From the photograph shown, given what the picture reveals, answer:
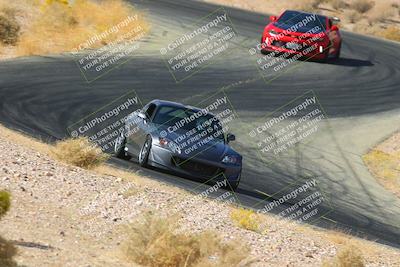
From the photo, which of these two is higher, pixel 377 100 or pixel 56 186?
A: pixel 56 186

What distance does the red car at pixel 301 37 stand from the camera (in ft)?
103

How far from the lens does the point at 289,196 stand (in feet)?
60.7

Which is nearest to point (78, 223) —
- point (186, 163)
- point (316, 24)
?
point (186, 163)

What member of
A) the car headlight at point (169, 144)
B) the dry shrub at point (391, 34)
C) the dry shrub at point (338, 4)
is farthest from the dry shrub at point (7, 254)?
the dry shrub at point (338, 4)

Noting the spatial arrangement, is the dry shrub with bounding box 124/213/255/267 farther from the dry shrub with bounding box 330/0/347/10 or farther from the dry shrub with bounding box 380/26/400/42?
the dry shrub with bounding box 330/0/347/10

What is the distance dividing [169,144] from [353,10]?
39660 millimetres

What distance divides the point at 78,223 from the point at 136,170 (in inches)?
188

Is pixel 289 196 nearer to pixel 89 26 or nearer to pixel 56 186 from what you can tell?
pixel 56 186

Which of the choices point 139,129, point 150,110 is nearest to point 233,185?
point 139,129

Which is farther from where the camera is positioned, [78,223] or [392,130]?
[392,130]

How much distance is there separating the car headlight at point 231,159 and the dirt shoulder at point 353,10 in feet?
104

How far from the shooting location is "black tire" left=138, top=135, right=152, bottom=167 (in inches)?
673

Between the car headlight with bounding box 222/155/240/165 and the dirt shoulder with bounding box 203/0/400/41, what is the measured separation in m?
31.8

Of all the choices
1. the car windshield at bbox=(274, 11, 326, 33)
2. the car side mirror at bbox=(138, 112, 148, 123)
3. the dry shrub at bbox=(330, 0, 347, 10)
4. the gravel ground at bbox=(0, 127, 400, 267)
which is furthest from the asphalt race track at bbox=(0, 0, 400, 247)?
the dry shrub at bbox=(330, 0, 347, 10)
